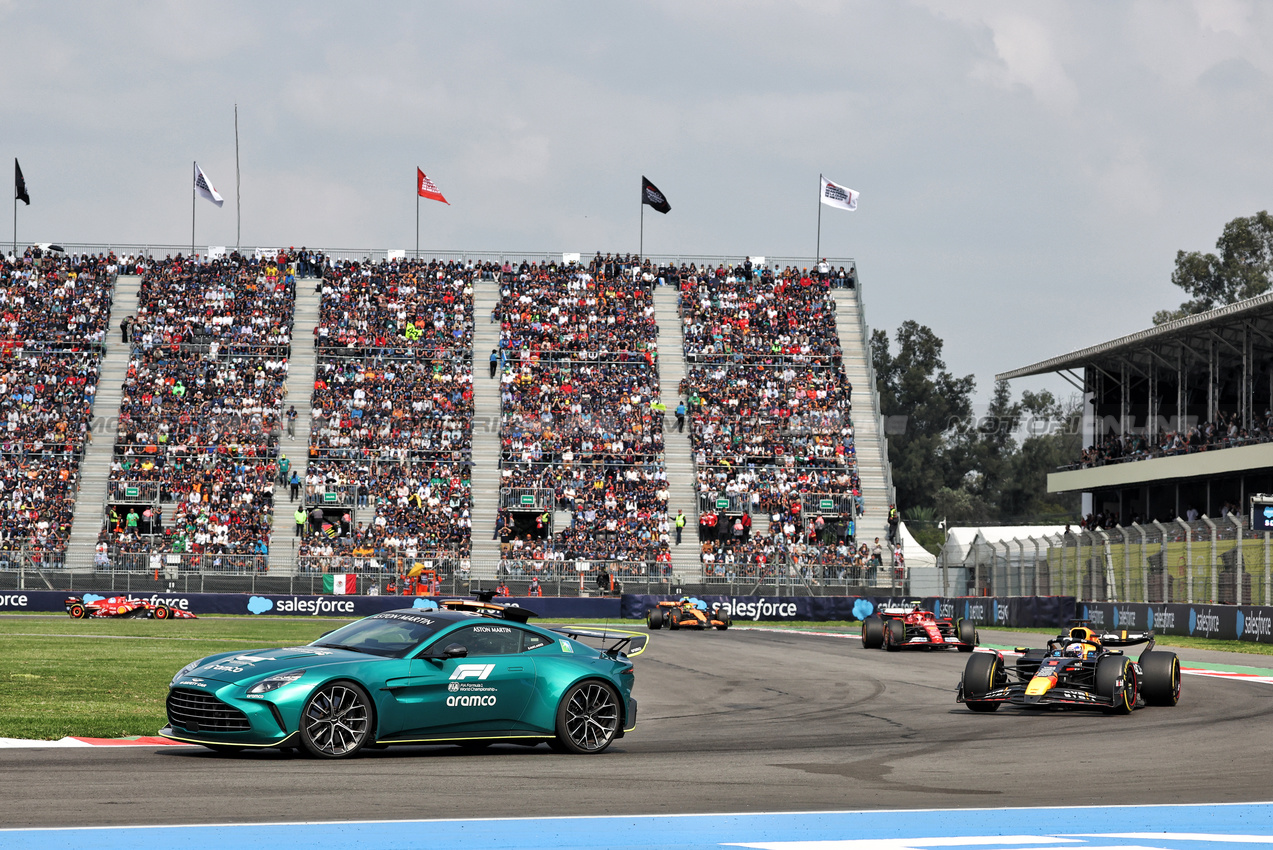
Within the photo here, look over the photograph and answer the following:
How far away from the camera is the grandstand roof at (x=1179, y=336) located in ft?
156

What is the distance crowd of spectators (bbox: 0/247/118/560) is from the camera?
51062 mm

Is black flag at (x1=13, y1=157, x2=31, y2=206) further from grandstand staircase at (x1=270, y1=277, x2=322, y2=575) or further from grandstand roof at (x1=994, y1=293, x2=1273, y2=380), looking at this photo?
grandstand roof at (x1=994, y1=293, x2=1273, y2=380)

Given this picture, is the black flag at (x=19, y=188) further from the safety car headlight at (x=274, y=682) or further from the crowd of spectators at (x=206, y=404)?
the safety car headlight at (x=274, y=682)

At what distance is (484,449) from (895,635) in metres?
29.1

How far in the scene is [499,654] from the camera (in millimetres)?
12008

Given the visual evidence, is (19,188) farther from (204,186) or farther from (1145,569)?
(1145,569)

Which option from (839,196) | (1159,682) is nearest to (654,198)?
(839,196)

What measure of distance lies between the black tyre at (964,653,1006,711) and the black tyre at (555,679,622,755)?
601 cm

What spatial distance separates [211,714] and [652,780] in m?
3.28

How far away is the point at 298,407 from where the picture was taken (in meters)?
57.3

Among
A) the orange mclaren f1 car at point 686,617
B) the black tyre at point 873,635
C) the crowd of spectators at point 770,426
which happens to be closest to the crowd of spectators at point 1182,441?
the crowd of spectators at point 770,426

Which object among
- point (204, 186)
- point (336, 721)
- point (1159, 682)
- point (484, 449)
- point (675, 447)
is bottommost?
point (1159, 682)

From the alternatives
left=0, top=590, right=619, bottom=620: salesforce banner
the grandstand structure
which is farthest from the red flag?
left=0, top=590, right=619, bottom=620: salesforce banner

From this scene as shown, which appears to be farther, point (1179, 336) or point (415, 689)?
point (1179, 336)
